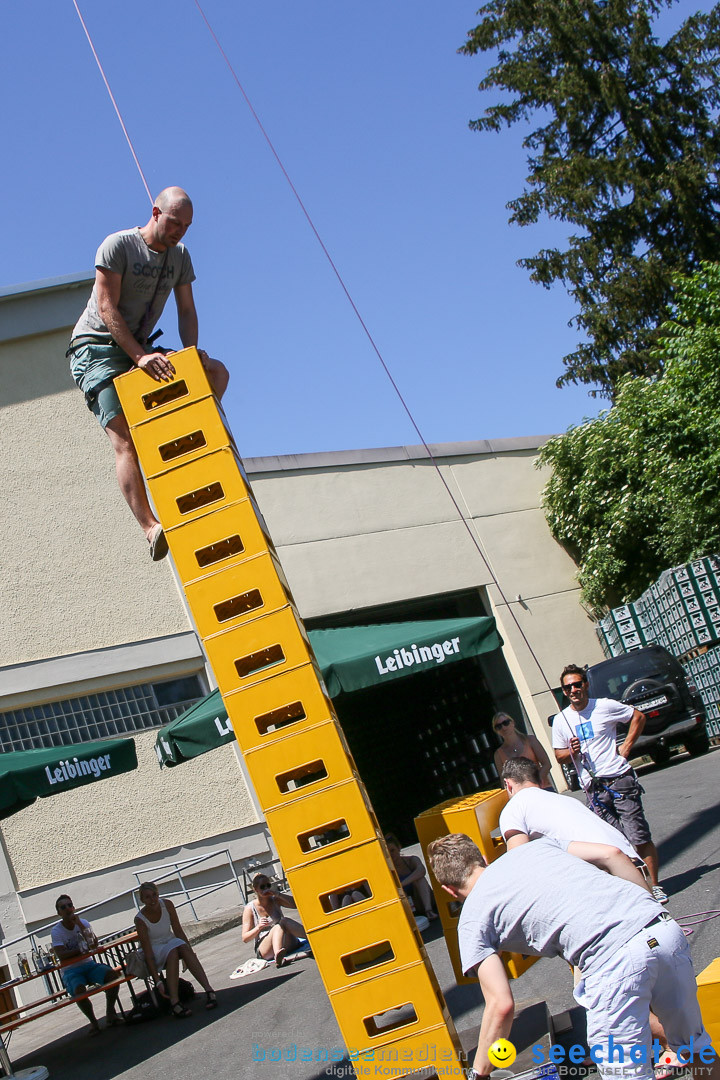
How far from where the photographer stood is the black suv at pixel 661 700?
47.4ft

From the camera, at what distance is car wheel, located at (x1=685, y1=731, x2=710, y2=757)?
14.9 metres

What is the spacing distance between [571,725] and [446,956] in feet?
7.18

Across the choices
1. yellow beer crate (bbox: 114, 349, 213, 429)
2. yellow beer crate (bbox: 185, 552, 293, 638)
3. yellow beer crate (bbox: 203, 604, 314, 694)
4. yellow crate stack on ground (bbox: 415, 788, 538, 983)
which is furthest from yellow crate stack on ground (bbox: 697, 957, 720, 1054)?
yellow beer crate (bbox: 114, 349, 213, 429)

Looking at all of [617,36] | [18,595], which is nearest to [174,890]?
[18,595]

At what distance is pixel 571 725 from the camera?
713 cm

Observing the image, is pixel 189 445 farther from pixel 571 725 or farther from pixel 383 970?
pixel 571 725

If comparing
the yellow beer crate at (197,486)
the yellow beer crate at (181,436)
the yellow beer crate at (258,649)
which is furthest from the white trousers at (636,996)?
the yellow beer crate at (181,436)

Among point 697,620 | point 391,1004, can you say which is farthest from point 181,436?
point 697,620

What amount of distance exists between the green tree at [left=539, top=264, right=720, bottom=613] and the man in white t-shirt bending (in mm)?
13326

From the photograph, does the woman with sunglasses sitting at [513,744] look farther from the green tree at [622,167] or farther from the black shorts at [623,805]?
the green tree at [622,167]

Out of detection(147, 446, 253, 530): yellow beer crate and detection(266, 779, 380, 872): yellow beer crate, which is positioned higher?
detection(147, 446, 253, 530): yellow beer crate

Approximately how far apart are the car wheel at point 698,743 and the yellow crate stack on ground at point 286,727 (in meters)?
11.5

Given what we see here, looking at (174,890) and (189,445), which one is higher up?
(189,445)

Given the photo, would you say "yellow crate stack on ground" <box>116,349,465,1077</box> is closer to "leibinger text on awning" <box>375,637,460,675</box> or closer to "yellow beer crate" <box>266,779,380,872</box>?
"yellow beer crate" <box>266,779,380,872</box>
